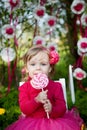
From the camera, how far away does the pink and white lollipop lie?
3607 mm

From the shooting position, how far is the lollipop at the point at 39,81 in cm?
361

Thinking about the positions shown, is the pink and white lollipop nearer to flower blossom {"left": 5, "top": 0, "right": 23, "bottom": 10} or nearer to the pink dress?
the pink dress

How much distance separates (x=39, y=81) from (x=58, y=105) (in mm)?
324

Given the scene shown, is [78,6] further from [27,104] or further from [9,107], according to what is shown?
[27,104]

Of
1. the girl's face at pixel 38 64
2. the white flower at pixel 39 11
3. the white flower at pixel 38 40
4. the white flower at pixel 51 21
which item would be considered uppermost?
the white flower at pixel 39 11

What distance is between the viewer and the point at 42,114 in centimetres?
378

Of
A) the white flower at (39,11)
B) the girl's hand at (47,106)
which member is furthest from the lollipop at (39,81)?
the white flower at (39,11)

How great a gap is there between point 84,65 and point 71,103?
1278 mm

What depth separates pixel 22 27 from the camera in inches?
248

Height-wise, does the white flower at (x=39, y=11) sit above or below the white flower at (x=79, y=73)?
above

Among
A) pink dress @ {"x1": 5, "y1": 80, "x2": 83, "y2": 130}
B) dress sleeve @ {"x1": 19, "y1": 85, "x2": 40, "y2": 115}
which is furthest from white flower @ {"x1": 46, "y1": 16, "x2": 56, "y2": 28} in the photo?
dress sleeve @ {"x1": 19, "y1": 85, "x2": 40, "y2": 115}

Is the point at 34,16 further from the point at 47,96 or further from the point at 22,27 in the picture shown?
the point at 47,96

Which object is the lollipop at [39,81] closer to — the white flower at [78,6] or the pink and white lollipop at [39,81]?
the pink and white lollipop at [39,81]

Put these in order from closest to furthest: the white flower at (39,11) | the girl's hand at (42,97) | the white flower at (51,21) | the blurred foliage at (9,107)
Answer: the girl's hand at (42,97) → the blurred foliage at (9,107) → the white flower at (39,11) → the white flower at (51,21)
